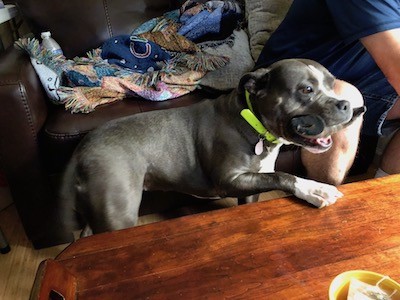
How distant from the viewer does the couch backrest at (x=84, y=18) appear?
176 cm

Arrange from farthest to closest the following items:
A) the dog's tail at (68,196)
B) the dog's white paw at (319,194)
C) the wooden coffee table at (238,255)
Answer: the dog's tail at (68,196) < the dog's white paw at (319,194) < the wooden coffee table at (238,255)

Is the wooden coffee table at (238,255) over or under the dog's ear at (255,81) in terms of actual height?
under

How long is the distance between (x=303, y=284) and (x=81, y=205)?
69 cm

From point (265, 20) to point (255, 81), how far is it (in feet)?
2.45

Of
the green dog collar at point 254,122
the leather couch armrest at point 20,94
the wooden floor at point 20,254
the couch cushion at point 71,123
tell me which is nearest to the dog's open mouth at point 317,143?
the green dog collar at point 254,122

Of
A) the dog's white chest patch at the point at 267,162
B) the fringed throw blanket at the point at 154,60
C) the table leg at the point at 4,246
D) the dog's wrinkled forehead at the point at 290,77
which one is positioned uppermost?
the dog's wrinkled forehead at the point at 290,77

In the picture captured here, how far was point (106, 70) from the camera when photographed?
1614mm

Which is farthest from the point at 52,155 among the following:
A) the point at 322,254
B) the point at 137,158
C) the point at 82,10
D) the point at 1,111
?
the point at 322,254

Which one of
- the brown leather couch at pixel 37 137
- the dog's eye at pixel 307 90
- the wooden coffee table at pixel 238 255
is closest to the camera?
the wooden coffee table at pixel 238 255

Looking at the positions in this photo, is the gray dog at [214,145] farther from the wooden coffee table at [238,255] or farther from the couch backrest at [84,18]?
the couch backrest at [84,18]

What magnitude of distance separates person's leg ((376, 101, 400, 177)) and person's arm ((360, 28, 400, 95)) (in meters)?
0.28

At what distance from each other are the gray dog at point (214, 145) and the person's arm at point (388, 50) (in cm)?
17

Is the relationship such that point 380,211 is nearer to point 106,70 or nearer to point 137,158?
point 137,158

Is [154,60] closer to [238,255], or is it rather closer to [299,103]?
[299,103]
